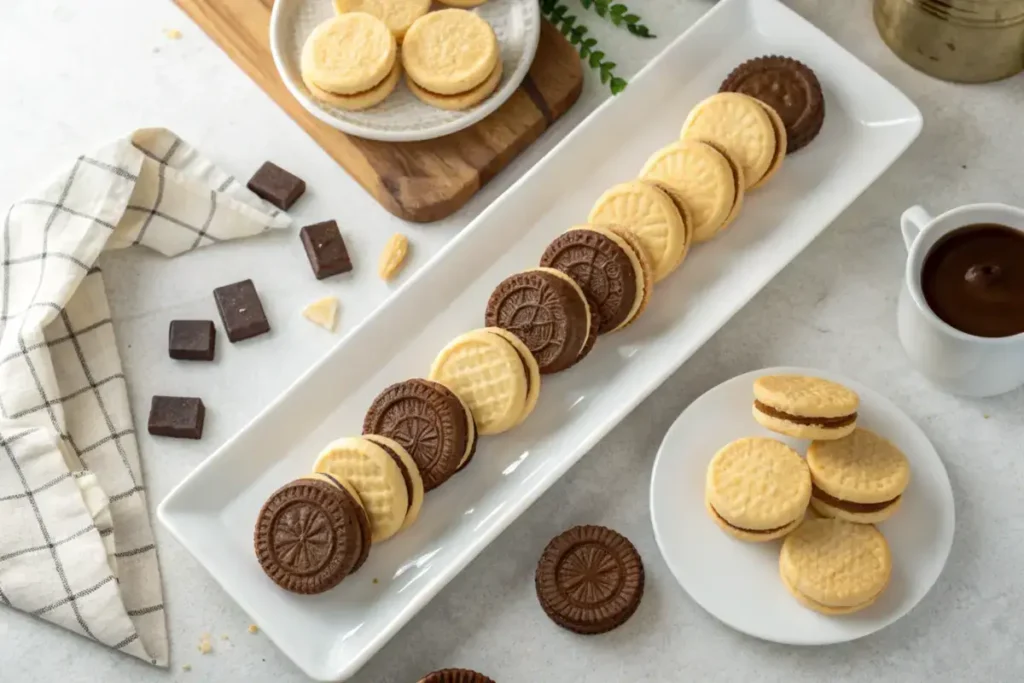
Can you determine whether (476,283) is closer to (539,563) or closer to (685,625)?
(539,563)

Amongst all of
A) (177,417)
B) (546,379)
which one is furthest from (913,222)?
(177,417)

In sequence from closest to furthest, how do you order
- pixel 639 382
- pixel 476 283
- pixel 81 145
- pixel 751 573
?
pixel 751 573 < pixel 639 382 < pixel 476 283 < pixel 81 145

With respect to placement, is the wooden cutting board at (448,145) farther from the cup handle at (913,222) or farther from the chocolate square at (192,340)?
the cup handle at (913,222)

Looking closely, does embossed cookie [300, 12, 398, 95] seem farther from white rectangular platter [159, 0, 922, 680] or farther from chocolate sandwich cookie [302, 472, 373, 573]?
chocolate sandwich cookie [302, 472, 373, 573]

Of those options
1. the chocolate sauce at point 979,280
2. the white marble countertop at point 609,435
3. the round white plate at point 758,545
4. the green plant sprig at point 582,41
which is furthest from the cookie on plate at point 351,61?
the chocolate sauce at point 979,280

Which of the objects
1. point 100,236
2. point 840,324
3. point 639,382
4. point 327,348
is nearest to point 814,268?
point 840,324

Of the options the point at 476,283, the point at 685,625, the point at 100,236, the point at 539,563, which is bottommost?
the point at 685,625
